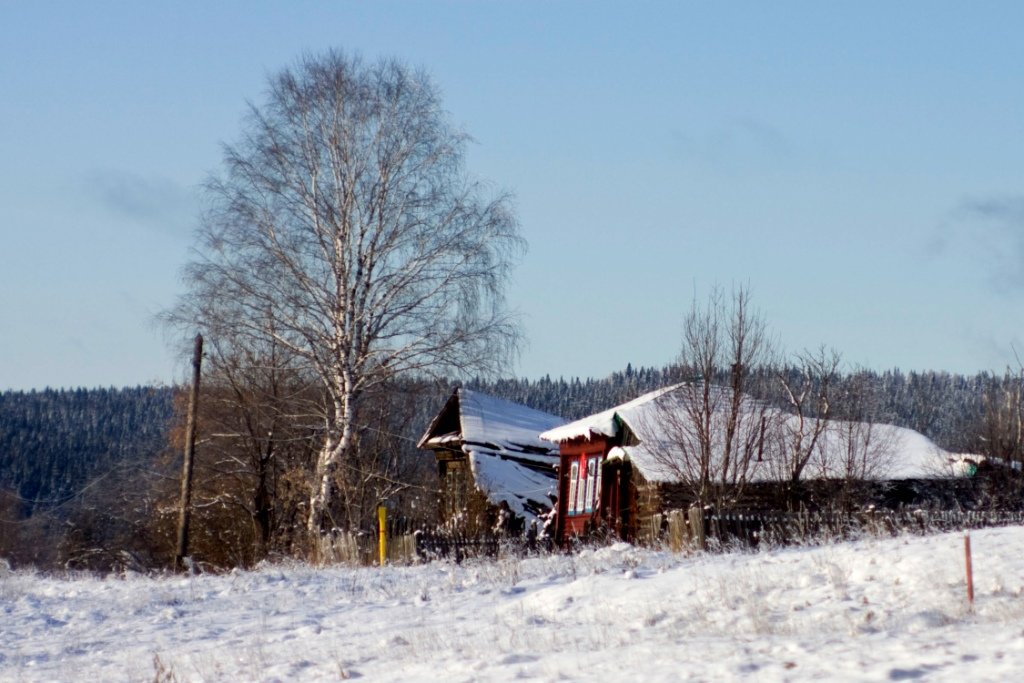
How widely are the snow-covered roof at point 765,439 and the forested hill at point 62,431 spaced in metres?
85.1

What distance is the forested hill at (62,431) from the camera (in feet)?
390

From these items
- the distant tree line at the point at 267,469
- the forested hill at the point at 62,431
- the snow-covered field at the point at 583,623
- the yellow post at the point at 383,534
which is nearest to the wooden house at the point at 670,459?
the distant tree line at the point at 267,469

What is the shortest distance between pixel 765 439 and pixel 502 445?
1282 centimetres

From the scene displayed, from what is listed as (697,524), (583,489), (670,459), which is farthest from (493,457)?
(697,524)

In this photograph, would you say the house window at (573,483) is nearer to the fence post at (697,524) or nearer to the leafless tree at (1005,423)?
the leafless tree at (1005,423)

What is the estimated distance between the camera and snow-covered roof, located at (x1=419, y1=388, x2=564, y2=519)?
123ft

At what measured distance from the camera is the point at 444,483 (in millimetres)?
42562

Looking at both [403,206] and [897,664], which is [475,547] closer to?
[403,206]

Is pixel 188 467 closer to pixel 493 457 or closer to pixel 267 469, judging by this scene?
pixel 493 457

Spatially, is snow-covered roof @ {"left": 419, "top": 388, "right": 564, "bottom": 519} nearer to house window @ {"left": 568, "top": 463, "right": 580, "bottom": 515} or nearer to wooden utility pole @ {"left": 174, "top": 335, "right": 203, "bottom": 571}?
house window @ {"left": 568, "top": 463, "right": 580, "bottom": 515}

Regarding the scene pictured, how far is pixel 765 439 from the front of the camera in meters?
28.6

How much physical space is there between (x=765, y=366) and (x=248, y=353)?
12447 millimetres

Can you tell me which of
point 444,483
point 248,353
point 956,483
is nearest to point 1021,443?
point 956,483

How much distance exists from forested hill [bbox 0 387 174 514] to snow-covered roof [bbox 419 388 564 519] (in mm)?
73793
